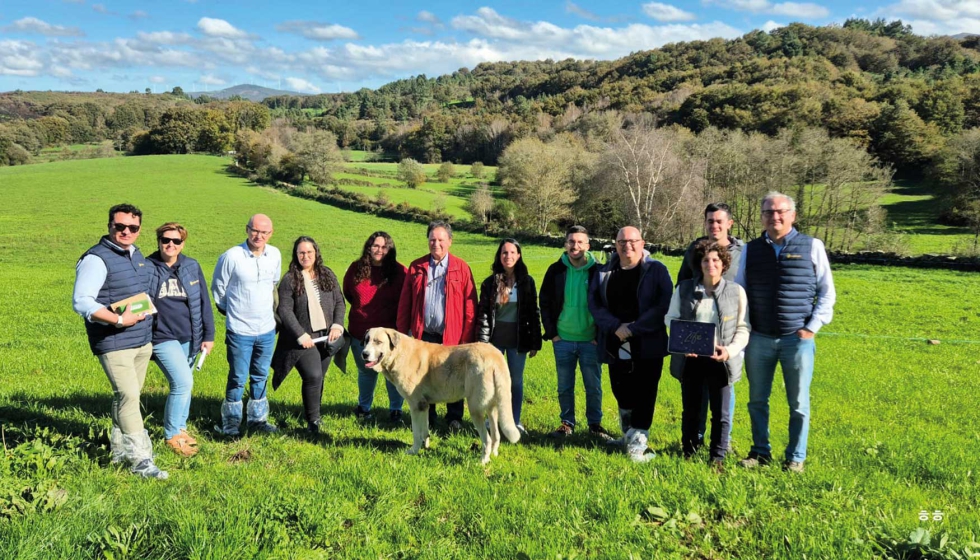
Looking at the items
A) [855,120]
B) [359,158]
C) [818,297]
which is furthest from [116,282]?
[359,158]

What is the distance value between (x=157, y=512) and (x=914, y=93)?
88.5 meters

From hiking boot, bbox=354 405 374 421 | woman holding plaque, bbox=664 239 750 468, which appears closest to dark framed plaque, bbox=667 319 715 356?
woman holding plaque, bbox=664 239 750 468

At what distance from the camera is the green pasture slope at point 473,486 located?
3482mm

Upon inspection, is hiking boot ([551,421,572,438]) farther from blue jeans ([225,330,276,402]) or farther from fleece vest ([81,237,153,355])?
fleece vest ([81,237,153,355])

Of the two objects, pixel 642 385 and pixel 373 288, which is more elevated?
pixel 373 288

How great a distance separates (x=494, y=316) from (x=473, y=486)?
224 cm

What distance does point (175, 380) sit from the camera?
5215 millimetres

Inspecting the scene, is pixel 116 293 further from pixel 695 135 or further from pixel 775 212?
pixel 695 135

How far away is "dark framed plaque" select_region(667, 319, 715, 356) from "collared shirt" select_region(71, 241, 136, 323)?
17.4 feet

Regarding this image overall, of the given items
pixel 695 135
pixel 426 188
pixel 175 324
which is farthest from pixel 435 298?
pixel 695 135

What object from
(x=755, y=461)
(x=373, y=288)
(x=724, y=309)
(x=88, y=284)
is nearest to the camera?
(x=88, y=284)

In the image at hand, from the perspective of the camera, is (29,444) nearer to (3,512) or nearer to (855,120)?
(3,512)

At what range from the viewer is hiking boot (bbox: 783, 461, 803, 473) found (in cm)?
480

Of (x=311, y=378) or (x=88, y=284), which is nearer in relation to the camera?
(x=88, y=284)
